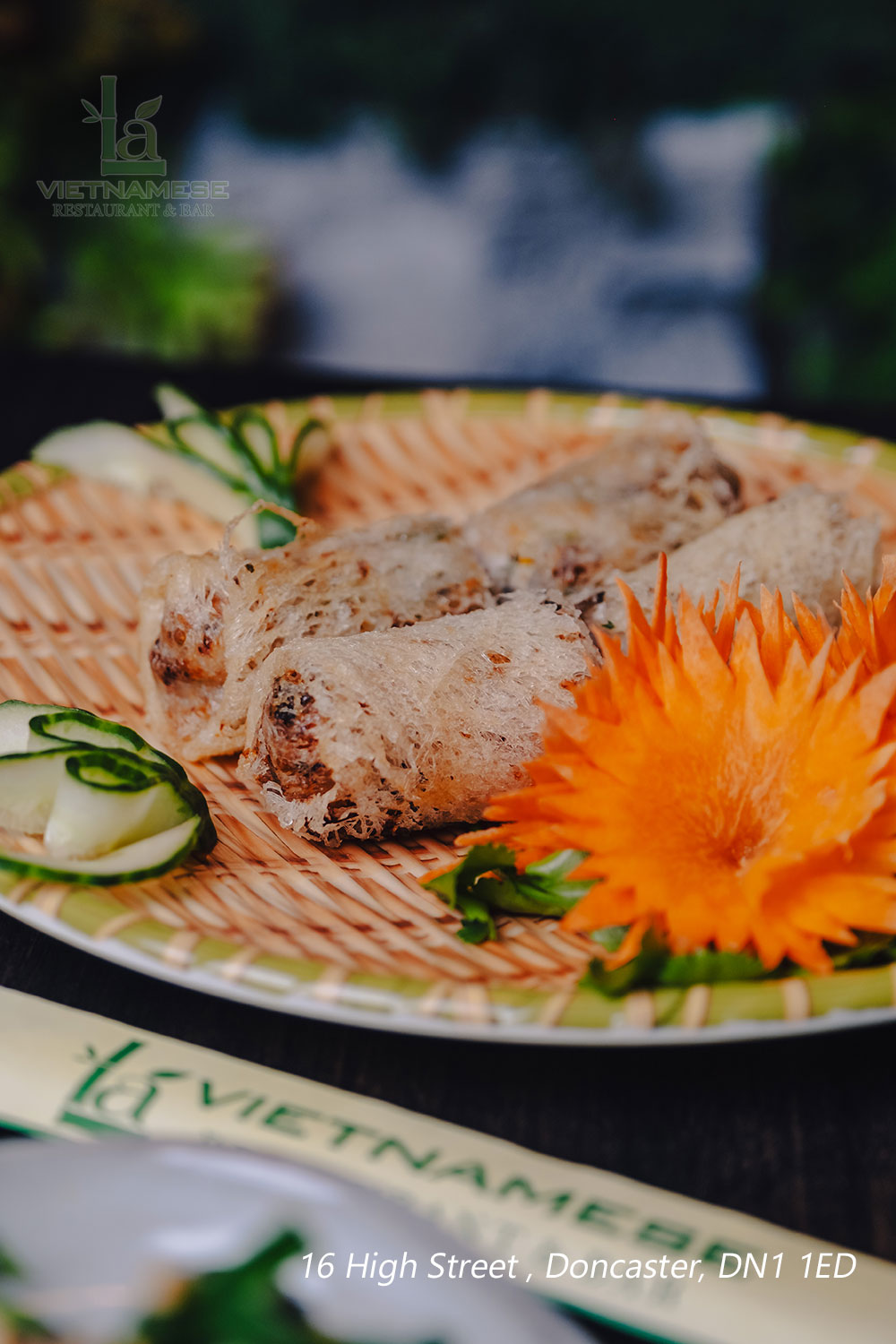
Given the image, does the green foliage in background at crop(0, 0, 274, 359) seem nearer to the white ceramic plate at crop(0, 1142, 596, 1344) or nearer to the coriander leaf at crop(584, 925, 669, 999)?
the coriander leaf at crop(584, 925, 669, 999)

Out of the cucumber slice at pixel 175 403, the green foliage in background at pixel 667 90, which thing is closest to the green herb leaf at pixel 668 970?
the cucumber slice at pixel 175 403

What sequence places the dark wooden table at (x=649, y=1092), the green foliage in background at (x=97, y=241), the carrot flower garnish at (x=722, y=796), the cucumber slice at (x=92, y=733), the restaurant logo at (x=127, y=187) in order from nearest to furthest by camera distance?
the dark wooden table at (x=649, y=1092)
the carrot flower garnish at (x=722, y=796)
the cucumber slice at (x=92, y=733)
the restaurant logo at (x=127, y=187)
the green foliage in background at (x=97, y=241)

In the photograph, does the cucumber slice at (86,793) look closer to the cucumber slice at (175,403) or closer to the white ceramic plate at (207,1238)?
the white ceramic plate at (207,1238)

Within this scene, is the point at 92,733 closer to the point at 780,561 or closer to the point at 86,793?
the point at 86,793

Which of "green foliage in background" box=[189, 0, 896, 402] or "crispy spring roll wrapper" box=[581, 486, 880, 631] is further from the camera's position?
"green foliage in background" box=[189, 0, 896, 402]

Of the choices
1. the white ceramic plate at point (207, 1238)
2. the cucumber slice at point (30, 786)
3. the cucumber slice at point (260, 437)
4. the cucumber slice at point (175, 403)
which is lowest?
the white ceramic plate at point (207, 1238)

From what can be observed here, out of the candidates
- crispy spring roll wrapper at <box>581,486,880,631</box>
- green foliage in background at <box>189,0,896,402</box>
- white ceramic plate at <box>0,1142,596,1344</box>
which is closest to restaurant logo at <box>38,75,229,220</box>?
green foliage in background at <box>189,0,896,402</box>
